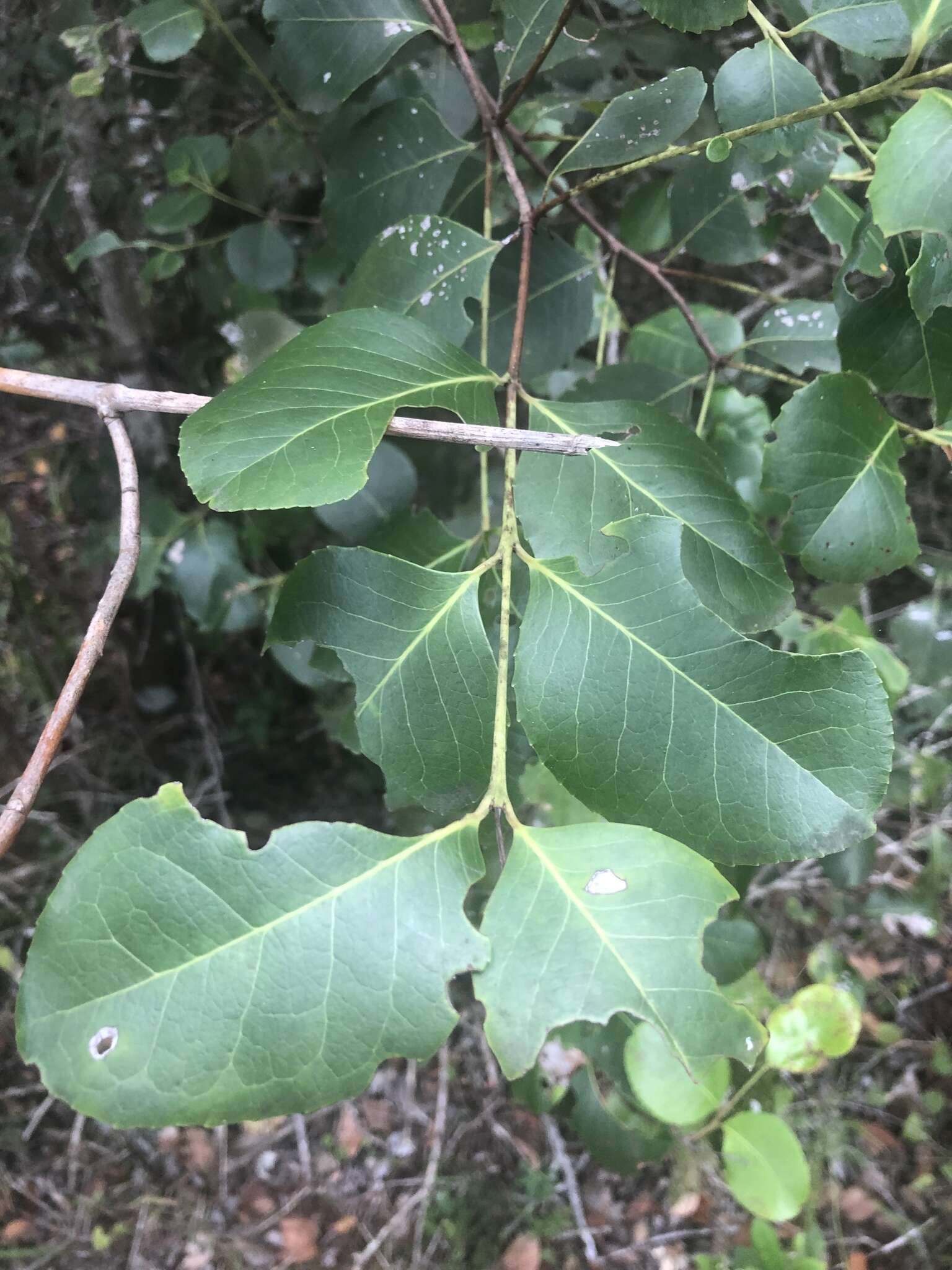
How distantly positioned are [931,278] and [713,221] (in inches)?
18.1

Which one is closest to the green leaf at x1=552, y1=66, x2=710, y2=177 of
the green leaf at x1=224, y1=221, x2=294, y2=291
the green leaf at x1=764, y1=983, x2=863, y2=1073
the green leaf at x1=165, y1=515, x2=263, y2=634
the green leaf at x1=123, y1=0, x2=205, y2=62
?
the green leaf at x1=123, y1=0, x2=205, y2=62

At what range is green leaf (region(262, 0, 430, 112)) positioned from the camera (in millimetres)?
787

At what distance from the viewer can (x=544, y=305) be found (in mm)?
963

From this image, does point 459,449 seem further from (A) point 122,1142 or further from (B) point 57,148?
(A) point 122,1142

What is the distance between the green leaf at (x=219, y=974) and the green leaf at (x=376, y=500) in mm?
583

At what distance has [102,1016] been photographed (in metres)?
0.45

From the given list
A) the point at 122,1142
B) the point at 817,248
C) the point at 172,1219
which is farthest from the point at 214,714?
the point at 817,248


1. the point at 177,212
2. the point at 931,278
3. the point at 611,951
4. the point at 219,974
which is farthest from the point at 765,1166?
the point at 177,212

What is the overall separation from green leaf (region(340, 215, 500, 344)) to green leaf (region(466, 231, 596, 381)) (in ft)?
0.49

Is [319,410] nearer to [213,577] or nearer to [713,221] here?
[713,221]

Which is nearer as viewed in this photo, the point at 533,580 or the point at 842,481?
the point at 533,580

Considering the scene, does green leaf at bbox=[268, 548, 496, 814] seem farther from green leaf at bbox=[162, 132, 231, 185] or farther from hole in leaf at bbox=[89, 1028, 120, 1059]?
green leaf at bbox=[162, 132, 231, 185]

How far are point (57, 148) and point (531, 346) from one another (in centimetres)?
98

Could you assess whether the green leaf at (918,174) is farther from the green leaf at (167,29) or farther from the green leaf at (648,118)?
the green leaf at (167,29)
